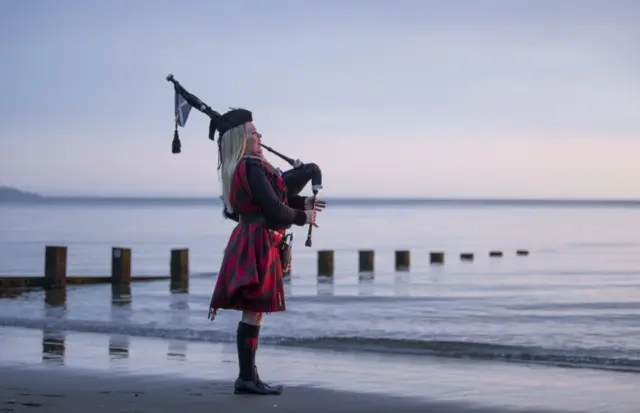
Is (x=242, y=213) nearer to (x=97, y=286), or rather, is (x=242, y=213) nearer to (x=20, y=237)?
(x=97, y=286)

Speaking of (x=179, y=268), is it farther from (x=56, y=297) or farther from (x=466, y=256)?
(x=466, y=256)

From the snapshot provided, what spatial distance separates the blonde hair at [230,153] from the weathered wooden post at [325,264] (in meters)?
20.3

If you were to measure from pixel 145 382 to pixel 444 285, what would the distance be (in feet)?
62.5

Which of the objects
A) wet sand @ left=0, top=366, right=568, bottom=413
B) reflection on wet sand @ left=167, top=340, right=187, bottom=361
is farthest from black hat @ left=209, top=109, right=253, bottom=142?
reflection on wet sand @ left=167, top=340, right=187, bottom=361

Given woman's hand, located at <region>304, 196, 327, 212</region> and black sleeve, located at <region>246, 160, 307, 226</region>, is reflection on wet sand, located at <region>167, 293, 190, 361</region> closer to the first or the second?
woman's hand, located at <region>304, 196, 327, 212</region>

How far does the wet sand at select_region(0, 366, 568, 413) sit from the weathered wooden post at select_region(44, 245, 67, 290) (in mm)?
12729

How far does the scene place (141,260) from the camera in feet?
135

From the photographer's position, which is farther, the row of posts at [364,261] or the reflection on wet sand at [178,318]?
the row of posts at [364,261]

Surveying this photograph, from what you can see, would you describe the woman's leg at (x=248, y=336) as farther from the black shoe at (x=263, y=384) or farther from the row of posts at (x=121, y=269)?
the row of posts at (x=121, y=269)

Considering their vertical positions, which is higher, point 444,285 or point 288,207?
point 288,207

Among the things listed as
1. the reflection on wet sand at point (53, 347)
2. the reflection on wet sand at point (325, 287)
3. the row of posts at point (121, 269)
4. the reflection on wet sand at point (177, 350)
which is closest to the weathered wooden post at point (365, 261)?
the row of posts at point (121, 269)

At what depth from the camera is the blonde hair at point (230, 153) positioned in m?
7.98

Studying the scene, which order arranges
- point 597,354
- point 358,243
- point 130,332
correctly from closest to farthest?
point 597,354, point 130,332, point 358,243

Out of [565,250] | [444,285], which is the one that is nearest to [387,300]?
[444,285]
